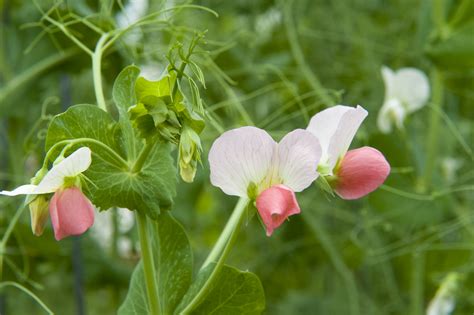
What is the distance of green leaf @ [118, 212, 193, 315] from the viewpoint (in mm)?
689

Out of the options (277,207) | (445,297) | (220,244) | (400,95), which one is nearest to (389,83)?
(400,95)

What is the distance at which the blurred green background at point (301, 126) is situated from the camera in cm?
119

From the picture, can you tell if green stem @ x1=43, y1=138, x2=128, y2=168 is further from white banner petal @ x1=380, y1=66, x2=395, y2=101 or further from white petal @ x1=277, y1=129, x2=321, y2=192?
white banner petal @ x1=380, y1=66, x2=395, y2=101

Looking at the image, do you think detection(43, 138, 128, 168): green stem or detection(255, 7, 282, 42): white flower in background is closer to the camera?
detection(43, 138, 128, 168): green stem

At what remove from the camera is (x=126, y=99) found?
66 cm

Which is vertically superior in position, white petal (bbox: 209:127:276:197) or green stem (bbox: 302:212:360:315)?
green stem (bbox: 302:212:360:315)

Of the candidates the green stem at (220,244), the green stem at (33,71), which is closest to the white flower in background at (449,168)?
the green stem at (33,71)

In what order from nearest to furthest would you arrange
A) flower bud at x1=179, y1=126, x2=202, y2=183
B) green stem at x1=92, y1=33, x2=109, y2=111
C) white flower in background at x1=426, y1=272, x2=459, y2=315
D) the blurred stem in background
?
flower bud at x1=179, y1=126, x2=202, y2=183
green stem at x1=92, y1=33, x2=109, y2=111
white flower in background at x1=426, y1=272, x2=459, y2=315
the blurred stem in background

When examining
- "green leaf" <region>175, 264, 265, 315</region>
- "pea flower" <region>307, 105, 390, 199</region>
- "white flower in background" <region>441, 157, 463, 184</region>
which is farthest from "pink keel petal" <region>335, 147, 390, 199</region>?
"white flower in background" <region>441, 157, 463, 184</region>

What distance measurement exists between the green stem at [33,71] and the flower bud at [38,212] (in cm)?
58

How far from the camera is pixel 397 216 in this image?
122 cm

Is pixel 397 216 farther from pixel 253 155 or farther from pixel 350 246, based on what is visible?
pixel 253 155

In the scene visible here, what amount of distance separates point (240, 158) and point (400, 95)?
2.16ft

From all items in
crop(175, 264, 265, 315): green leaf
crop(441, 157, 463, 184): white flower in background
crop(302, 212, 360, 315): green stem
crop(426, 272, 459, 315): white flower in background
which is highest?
crop(441, 157, 463, 184): white flower in background
